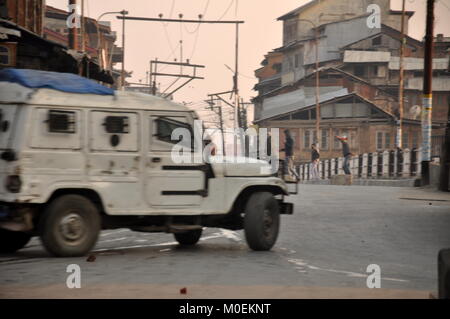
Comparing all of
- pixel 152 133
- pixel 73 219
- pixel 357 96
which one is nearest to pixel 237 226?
pixel 152 133

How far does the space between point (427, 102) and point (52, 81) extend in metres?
20.8

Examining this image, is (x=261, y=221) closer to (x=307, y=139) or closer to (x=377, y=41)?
(x=307, y=139)

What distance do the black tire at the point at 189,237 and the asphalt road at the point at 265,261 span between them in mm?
253

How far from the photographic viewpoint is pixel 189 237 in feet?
43.4

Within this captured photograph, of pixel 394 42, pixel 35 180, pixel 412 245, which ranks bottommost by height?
pixel 412 245

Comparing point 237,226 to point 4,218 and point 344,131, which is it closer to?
point 4,218

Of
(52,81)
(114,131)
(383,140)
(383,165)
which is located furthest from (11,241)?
(383,140)

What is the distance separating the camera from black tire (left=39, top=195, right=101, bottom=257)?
35.3ft

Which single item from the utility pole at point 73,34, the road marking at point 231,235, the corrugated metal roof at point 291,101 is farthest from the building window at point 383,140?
the road marking at point 231,235

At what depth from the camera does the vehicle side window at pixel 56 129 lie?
36.0 ft
